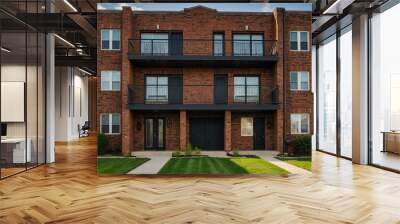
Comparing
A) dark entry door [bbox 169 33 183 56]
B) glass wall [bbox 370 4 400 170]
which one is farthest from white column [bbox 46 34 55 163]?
glass wall [bbox 370 4 400 170]

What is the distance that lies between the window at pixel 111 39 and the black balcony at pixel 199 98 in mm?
857

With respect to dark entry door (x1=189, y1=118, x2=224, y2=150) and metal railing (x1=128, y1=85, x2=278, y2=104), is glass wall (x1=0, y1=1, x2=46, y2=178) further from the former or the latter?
dark entry door (x1=189, y1=118, x2=224, y2=150)

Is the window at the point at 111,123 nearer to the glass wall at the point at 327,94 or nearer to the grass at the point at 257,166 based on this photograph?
the grass at the point at 257,166

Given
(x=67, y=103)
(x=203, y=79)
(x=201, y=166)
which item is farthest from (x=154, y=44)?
(x=67, y=103)

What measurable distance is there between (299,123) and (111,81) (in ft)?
10.4

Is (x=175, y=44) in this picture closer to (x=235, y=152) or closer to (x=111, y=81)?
(x=111, y=81)

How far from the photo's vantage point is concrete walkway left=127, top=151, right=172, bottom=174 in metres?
5.32

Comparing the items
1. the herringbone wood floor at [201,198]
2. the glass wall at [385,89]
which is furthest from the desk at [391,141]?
the herringbone wood floor at [201,198]

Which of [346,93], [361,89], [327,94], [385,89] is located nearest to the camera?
[385,89]

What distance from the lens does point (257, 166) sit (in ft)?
18.6

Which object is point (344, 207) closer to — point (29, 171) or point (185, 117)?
point (185, 117)

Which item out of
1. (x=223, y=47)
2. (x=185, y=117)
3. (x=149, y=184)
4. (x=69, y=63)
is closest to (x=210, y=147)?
(x=185, y=117)

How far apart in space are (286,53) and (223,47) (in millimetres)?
1080

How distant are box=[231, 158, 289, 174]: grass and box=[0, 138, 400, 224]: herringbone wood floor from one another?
16 cm
